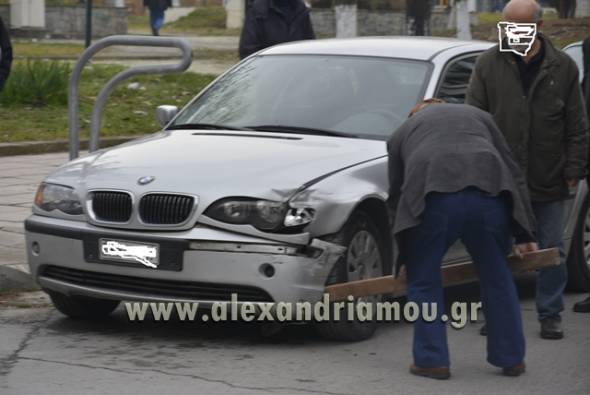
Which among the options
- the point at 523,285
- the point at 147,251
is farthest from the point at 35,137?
the point at 147,251

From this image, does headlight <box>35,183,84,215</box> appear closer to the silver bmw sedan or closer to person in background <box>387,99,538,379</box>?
the silver bmw sedan

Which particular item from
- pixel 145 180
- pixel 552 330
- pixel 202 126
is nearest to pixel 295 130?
pixel 202 126

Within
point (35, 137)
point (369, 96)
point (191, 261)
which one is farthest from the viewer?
point (35, 137)

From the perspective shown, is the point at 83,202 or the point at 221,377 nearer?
the point at 221,377

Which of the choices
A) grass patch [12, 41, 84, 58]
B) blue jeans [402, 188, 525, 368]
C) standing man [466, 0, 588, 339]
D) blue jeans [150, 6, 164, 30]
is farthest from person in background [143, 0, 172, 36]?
blue jeans [402, 188, 525, 368]

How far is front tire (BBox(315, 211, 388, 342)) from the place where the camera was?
7.52m

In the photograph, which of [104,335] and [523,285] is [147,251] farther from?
[523,285]

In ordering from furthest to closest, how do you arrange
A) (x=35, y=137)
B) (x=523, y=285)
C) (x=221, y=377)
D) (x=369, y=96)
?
1. (x=35, y=137)
2. (x=523, y=285)
3. (x=369, y=96)
4. (x=221, y=377)

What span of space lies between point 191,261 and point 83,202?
29.4 inches

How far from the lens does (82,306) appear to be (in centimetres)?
825

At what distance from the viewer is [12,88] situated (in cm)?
1739

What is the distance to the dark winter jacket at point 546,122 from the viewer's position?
7852 mm

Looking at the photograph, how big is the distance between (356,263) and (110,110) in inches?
427

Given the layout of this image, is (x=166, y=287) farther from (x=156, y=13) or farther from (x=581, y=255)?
(x=156, y=13)
